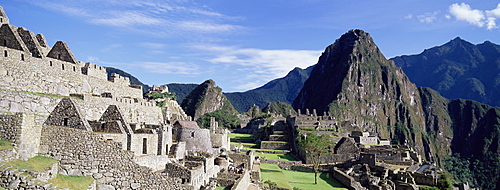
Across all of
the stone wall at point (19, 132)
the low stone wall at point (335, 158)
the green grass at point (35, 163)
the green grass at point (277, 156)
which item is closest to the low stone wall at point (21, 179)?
the green grass at point (35, 163)

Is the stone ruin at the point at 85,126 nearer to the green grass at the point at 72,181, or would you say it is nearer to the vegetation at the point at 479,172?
the green grass at the point at 72,181

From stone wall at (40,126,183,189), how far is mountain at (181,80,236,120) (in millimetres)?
139439

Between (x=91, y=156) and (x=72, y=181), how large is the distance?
3.28 feet

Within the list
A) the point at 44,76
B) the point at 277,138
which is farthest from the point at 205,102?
the point at 44,76

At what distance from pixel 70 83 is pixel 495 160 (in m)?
230

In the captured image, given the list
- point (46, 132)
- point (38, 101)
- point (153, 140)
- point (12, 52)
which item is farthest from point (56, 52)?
point (46, 132)

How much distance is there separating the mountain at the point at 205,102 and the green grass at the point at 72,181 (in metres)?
140

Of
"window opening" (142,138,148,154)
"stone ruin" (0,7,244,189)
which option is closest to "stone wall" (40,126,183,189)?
"stone ruin" (0,7,244,189)

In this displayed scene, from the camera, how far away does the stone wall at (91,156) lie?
11844 millimetres

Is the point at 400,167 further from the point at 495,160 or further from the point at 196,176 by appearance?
the point at 495,160

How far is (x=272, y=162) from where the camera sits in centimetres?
4528

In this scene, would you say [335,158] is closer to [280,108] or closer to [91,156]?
[91,156]

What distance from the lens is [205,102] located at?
16162 cm

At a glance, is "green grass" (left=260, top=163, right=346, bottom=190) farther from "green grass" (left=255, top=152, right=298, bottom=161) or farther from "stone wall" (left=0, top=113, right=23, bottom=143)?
"stone wall" (left=0, top=113, right=23, bottom=143)
